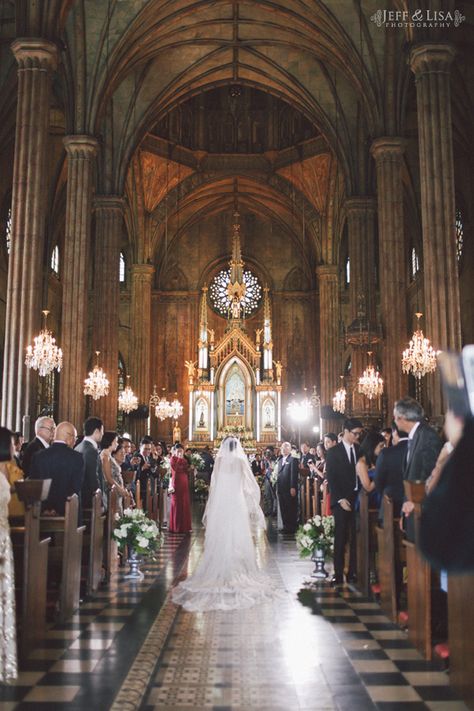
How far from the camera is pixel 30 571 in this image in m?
5.81

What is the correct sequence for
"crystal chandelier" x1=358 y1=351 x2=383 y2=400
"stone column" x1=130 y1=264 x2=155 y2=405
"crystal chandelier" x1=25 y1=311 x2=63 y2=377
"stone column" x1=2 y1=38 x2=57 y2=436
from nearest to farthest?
"crystal chandelier" x1=25 y1=311 x2=63 y2=377
"stone column" x1=2 y1=38 x2=57 y2=436
"crystal chandelier" x1=358 y1=351 x2=383 y2=400
"stone column" x1=130 y1=264 x2=155 y2=405

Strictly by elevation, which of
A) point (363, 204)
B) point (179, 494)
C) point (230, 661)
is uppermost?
point (363, 204)

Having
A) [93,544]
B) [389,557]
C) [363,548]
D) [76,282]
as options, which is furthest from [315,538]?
[76,282]

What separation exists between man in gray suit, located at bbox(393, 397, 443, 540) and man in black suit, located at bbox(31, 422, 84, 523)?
3.28 meters

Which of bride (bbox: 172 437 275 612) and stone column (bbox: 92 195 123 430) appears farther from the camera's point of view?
stone column (bbox: 92 195 123 430)

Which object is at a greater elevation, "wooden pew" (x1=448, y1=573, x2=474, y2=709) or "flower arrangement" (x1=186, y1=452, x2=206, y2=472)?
"flower arrangement" (x1=186, y1=452, x2=206, y2=472)

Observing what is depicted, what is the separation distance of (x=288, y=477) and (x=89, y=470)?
23.7ft

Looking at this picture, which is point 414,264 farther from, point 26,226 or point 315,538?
point 315,538

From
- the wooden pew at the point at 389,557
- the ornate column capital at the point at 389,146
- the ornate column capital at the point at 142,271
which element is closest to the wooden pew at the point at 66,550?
→ the wooden pew at the point at 389,557

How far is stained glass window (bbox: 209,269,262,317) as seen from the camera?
38.2 m

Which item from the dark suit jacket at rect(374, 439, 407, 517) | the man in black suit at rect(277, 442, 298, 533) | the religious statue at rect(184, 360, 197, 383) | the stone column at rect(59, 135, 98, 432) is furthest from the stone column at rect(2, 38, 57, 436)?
the religious statue at rect(184, 360, 197, 383)

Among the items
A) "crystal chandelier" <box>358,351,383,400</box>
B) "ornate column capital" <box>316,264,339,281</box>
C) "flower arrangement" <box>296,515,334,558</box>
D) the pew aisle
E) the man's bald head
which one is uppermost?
"ornate column capital" <box>316,264,339,281</box>

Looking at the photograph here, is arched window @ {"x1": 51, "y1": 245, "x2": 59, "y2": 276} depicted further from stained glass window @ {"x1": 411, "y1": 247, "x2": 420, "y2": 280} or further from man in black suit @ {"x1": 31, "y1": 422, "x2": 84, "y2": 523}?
man in black suit @ {"x1": 31, "y1": 422, "x2": 84, "y2": 523}

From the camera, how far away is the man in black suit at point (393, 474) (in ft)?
23.6
